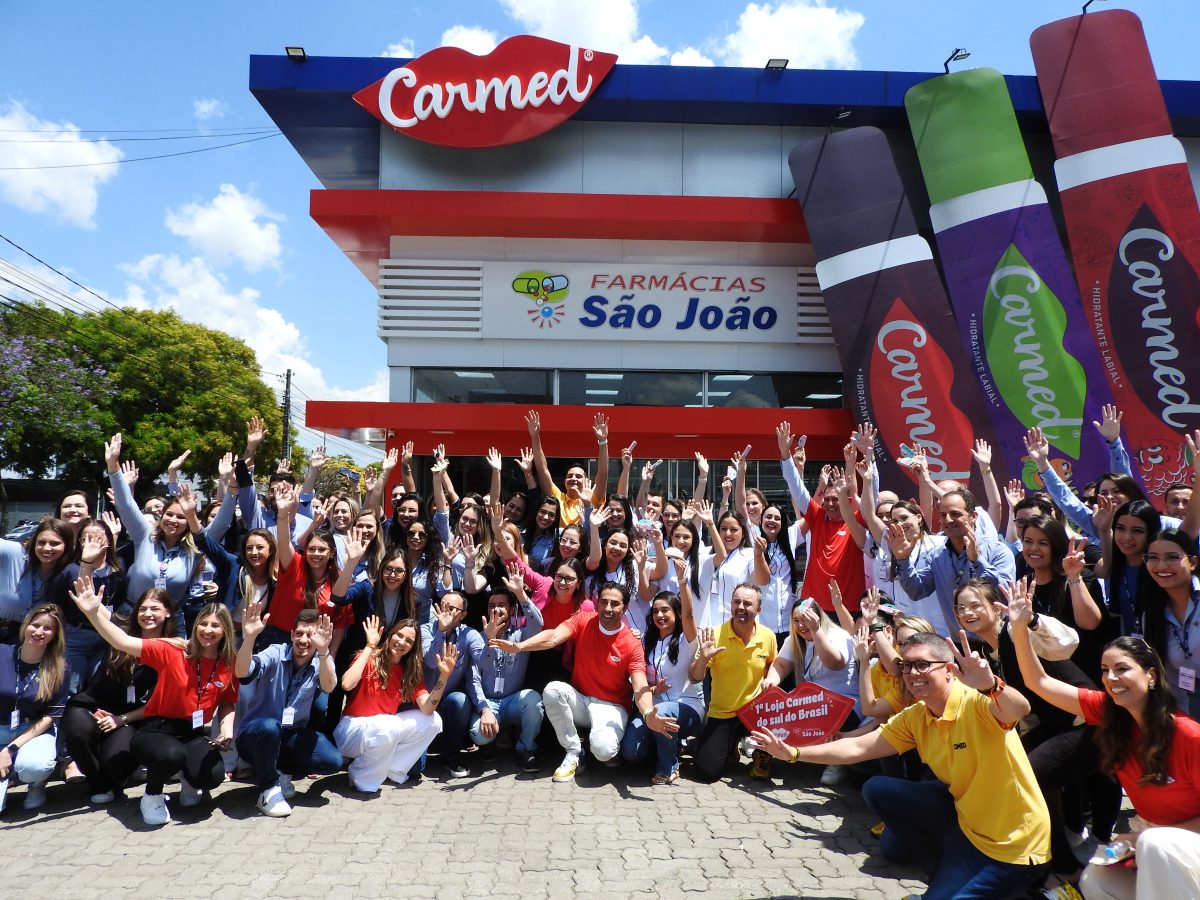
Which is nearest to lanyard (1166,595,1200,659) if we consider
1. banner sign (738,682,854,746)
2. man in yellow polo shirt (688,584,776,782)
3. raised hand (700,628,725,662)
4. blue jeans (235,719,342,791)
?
banner sign (738,682,854,746)

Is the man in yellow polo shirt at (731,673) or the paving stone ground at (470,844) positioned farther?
the man in yellow polo shirt at (731,673)

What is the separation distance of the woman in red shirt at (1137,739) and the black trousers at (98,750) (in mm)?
4970

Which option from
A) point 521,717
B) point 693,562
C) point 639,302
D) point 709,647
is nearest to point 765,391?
point 639,302

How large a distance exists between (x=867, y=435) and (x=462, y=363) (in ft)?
25.1

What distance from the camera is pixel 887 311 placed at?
11.5m

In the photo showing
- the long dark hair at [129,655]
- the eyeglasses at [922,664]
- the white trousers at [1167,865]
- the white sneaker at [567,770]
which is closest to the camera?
the white trousers at [1167,865]

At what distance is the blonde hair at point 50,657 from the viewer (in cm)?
475

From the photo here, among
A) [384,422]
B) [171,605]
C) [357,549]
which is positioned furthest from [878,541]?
[384,422]

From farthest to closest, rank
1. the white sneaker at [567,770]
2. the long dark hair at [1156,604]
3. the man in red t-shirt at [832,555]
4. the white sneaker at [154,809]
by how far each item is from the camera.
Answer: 1. the man in red t-shirt at [832,555]
2. the white sneaker at [567,770]
3. the white sneaker at [154,809]
4. the long dark hair at [1156,604]

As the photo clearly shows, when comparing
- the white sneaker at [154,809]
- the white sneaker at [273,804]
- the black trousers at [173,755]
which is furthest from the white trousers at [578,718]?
the white sneaker at [154,809]

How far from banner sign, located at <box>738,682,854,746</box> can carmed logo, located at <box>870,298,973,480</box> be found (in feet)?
25.7

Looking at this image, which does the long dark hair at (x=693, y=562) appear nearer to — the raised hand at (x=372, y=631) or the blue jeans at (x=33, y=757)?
the raised hand at (x=372, y=631)

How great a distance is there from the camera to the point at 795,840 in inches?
173

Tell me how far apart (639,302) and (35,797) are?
9.99 m
